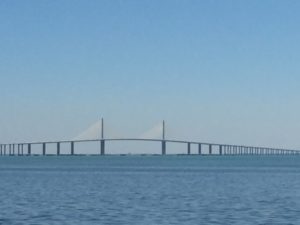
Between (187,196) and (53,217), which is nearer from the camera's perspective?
(53,217)

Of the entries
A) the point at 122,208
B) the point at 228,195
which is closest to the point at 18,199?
the point at 122,208

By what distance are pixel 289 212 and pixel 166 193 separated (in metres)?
16.0

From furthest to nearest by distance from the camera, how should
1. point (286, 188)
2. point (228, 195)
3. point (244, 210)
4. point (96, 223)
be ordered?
point (286, 188) → point (228, 195) → point (244, 210) → point (96, 223)

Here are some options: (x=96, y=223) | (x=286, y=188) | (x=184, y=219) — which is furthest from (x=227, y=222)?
(x=286, y=188)

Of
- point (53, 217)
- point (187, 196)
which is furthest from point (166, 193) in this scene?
point (53, 217)

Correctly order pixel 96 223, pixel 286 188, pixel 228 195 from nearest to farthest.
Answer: pixel 96 223, pixel 228 195, pixel 286 188

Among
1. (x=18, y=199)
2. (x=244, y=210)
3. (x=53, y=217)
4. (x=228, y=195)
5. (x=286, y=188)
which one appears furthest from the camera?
(x=286, y=188)

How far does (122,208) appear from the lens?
4362cm

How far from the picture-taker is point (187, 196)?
53062mm

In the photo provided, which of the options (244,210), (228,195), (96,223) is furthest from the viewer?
(228,195)

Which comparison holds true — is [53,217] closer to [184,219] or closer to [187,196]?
[184,219]

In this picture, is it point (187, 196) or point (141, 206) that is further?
point (187, 196)

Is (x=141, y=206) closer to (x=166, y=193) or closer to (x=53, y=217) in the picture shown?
(x=53, y=217)

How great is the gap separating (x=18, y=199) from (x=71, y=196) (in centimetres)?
386
